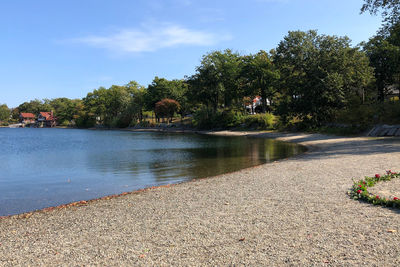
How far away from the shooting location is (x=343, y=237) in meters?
5.18

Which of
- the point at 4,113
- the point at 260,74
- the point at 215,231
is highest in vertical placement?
the point at 260,74

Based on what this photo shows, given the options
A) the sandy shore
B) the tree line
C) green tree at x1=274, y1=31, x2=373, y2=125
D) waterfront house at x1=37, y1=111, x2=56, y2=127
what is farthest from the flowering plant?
waterfront house at x1=37, y1=111, x2=56, y2=127

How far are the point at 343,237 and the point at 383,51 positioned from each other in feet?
139

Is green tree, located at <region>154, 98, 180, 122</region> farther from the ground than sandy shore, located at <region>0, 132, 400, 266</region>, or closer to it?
farther from the ground

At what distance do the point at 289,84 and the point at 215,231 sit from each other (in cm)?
3741

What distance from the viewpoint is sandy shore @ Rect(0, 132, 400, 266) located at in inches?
182

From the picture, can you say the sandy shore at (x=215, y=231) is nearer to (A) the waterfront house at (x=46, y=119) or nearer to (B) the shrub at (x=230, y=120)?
(B) the shrub at (x=230, y=120)

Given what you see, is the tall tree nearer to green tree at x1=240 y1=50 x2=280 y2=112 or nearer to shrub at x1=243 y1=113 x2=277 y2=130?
green tree at x1=240 y1=50 x2=280 y2=112

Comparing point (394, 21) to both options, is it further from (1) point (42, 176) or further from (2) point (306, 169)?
(1) point (42, 176)

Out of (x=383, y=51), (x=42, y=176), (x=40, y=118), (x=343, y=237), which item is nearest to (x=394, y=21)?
(x=383, y=51)

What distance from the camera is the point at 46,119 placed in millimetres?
148125

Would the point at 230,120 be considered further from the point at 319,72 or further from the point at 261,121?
the point at 319,72

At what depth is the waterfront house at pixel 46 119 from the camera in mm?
146750

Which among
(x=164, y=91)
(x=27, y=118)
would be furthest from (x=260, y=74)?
(x=27, y=118)
